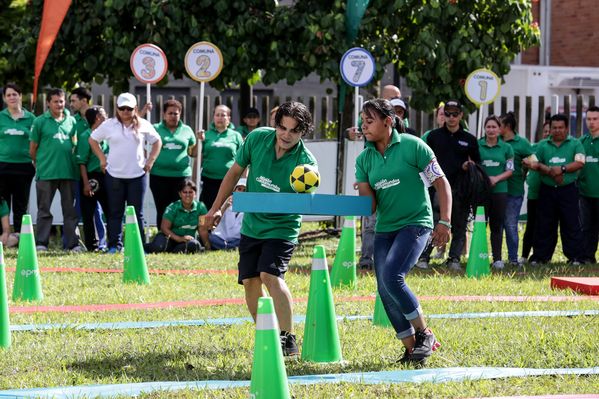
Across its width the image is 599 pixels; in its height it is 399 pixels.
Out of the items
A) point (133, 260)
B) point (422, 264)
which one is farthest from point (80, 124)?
point (422, 264)

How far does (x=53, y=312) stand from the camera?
31.0 ft

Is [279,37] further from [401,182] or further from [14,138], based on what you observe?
[401,182]

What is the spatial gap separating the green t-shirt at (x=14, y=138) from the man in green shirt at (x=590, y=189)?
24.2 ft

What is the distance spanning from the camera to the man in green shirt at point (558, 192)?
1359 cm

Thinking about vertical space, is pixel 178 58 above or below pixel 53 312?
above

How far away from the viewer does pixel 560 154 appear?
44.7ft

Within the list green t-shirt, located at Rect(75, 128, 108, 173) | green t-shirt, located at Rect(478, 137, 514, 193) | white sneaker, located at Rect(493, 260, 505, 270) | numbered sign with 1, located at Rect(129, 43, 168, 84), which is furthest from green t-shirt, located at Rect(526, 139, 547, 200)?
green t-shirt, located at Rect(75, 128, 108, 173)

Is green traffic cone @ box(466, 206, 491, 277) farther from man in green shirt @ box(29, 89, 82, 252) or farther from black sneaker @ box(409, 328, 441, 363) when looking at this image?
man in green shirt @ box(29, 89, 82, 252)

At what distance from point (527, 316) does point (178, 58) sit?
A: 948 centimetres

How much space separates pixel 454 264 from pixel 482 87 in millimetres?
3494

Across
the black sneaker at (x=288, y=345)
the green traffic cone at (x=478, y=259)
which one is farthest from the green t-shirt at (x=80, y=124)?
the black sneaker at (x=288, y=345)

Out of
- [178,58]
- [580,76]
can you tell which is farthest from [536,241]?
[580,76]

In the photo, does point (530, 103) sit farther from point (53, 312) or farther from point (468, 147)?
point (53, 312)

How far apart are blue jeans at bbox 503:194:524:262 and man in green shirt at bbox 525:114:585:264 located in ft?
1.22
